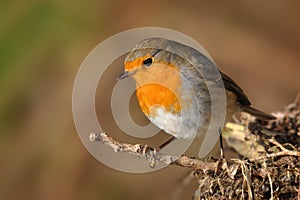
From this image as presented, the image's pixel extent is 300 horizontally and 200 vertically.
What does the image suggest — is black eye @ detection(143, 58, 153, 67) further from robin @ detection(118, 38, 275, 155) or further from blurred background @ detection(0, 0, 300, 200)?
blurred background @ detection(0, 0, 300, 200)

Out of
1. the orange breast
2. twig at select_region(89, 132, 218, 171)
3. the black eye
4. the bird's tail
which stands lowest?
twig at select_region(89, 132, 218, 171)

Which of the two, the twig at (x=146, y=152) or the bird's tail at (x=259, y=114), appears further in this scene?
the bird's tail at (x=259, y=114)

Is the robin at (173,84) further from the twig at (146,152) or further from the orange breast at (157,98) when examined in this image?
the twig at (146,152)

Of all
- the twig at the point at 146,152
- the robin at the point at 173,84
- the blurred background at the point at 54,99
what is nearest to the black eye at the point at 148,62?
the robin at the point at 173,84

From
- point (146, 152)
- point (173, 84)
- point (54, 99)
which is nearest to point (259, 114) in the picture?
point (173, 84)

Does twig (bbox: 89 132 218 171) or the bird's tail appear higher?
the bird's tail

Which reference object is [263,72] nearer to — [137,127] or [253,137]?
[137,127]

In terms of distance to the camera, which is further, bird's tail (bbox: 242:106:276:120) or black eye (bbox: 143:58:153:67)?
bird's tail (bbox: 242:106:276:120)

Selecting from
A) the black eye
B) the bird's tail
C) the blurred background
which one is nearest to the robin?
the black eye

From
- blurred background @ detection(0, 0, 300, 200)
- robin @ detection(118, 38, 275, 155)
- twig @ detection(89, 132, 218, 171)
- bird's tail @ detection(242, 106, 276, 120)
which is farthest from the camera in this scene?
blurred background @ detection(0, 0, 300, 200)

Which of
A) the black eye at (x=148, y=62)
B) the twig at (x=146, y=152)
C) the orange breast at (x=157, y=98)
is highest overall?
the black eye at (x=148, y=62)
